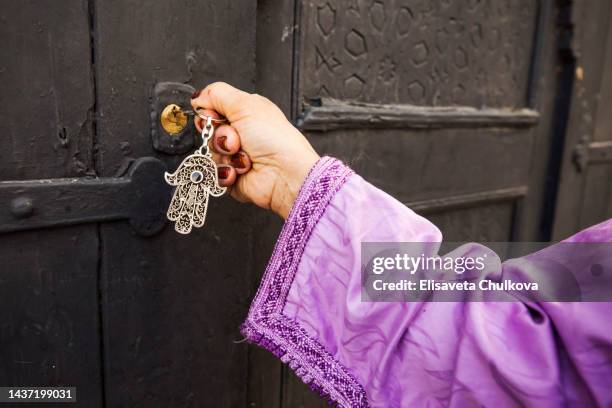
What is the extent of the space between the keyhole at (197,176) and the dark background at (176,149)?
0.26ft

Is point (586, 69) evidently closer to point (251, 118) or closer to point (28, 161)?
point (251, 118)

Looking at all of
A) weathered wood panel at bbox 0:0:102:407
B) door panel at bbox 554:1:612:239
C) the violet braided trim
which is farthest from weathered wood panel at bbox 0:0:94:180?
door panel at bbox 554:1:612:239

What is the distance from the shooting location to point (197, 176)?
61cm

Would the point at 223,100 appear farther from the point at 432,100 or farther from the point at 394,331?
the point at 432,100

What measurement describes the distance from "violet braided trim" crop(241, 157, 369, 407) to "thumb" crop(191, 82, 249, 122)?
127mm

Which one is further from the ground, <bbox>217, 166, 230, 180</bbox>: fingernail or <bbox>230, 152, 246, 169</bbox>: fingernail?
<bbox>230, 152, 246, 169</bbox>: fingernail

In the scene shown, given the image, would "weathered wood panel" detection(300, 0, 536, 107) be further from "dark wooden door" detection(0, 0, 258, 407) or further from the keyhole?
the keyhole

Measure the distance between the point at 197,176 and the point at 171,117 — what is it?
104 millimetres

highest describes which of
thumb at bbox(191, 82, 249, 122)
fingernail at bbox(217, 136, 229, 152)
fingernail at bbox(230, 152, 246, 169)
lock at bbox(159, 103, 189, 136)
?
thumb at bbox(191, 82, 249, 122)

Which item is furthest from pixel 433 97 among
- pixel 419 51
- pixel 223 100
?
pixel 223 100

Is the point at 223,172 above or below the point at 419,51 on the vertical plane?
below

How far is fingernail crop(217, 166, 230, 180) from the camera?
0.61m

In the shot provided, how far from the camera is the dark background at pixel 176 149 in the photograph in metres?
0.59

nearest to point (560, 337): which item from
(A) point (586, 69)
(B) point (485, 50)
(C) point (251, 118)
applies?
(C) point (251, 118)
